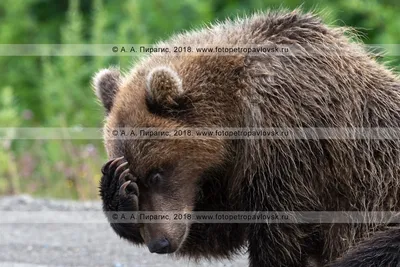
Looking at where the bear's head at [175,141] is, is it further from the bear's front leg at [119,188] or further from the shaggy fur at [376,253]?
the shaggy fur at [376,253]

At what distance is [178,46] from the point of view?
4879 mm

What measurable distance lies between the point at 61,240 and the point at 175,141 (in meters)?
2.35

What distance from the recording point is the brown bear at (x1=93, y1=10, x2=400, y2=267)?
450 centimetres

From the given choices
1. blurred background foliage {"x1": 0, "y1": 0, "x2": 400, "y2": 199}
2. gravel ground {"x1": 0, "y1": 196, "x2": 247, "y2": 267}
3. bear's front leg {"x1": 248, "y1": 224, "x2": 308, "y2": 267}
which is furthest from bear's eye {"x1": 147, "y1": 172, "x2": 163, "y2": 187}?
blurred background foliage {"x1": 0, "y1": 0, "x2": 400, "y2": 199}

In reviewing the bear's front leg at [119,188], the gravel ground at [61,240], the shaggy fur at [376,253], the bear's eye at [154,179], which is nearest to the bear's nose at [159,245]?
the bear's front leg at [119,188]

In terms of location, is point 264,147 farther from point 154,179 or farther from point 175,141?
point 154,179

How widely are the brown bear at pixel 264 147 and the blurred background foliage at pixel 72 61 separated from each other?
2.37 metres

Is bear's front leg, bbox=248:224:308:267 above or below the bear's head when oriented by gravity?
below

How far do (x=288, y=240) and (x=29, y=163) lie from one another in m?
5.41

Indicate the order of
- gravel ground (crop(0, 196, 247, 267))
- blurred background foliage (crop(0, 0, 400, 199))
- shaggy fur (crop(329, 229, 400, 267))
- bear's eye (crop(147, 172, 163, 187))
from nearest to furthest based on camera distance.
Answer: shaggy fur (crop(329, 229, 400, 267)) → bear's eye (crop(147, 172, 163, 187)) → gravel ground (crop(0, 196, 247, 267)) → blurred background foliage (crop(0, 0, 400, 199))

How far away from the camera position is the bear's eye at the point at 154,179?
15.1ft

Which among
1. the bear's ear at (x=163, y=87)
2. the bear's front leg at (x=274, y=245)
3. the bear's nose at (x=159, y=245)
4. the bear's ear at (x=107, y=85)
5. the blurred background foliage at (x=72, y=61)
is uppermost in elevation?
the bear's ear at (x=163, y=87)

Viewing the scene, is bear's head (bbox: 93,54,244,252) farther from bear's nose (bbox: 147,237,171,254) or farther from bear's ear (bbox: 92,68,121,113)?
bear's ear (bbox: 92,68,121,113)

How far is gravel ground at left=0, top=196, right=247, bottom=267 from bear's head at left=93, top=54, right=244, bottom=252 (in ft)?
2.25
